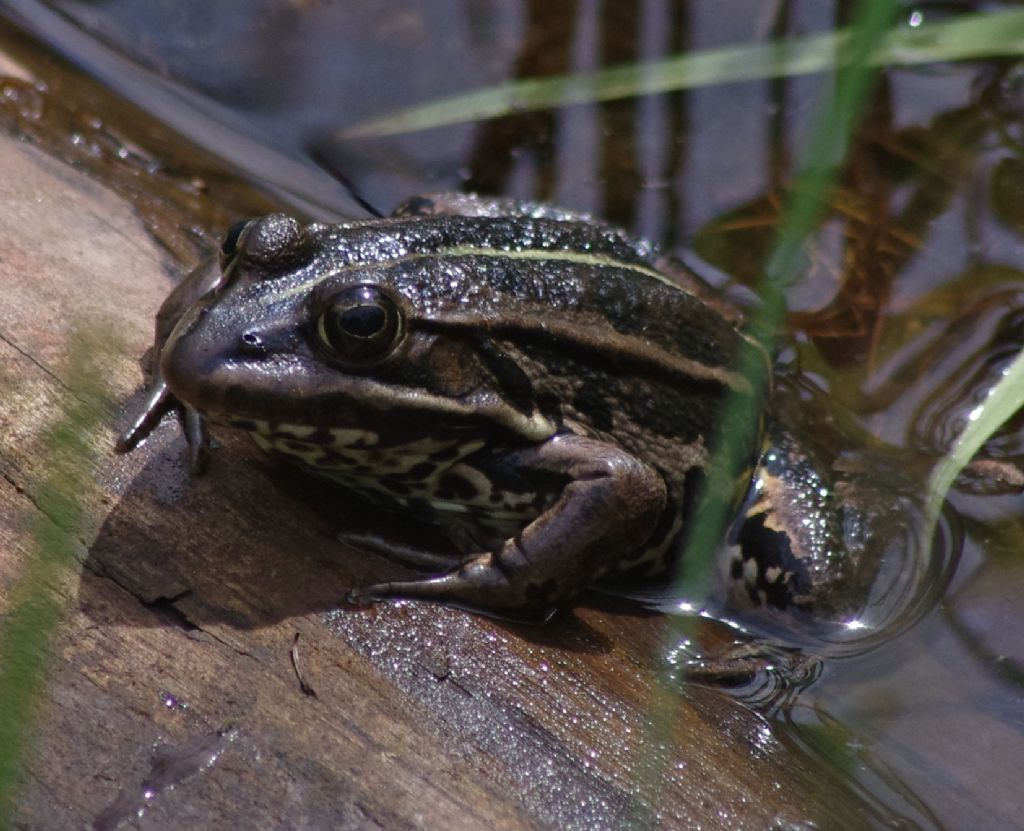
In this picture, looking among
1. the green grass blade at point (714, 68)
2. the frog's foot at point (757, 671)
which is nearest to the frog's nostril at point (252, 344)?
the frog's foot at point (757, 671)

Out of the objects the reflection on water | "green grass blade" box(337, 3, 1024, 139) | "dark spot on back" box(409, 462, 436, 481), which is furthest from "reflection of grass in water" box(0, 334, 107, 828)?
"green grass blade" box(337, 3, 1024, 139)

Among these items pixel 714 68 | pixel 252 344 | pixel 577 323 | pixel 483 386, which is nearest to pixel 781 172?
pixel 714 68

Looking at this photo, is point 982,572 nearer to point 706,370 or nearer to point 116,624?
point 706,370

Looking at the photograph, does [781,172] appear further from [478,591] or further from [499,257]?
[478,591]

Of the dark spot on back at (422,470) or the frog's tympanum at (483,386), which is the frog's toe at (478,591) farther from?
the dark spot on back at (422,470)

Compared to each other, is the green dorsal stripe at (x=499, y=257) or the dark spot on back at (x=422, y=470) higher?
the green dorsal stripe at (x=499, y=257)
